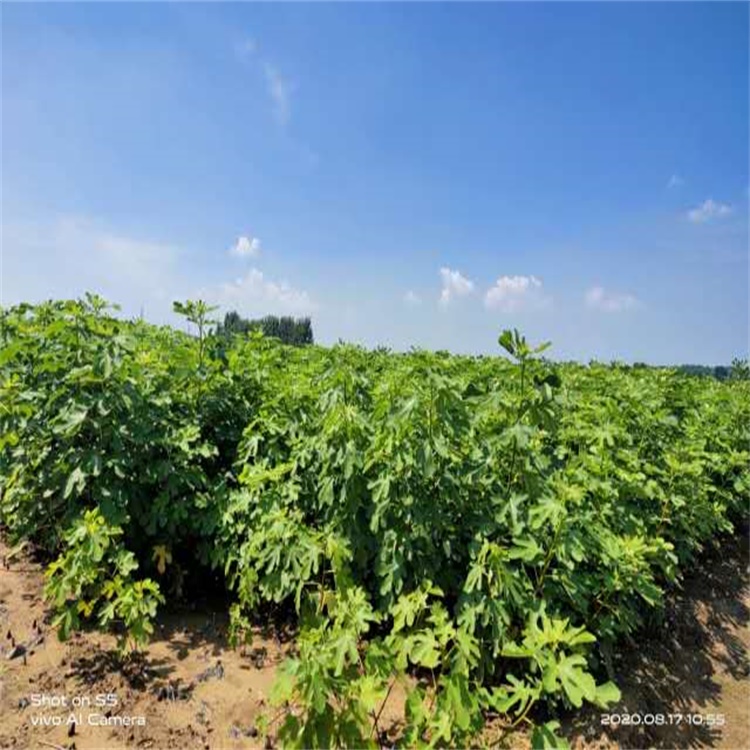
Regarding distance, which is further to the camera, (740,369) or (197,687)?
(740,369)

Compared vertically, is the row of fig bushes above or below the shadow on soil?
above

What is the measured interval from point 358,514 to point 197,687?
48.7 inches

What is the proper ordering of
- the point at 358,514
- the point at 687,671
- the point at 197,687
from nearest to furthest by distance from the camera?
the point at 197,687, the point at 358,514, the point at 687,671

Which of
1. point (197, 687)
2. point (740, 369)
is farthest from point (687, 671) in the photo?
point (740, 369)

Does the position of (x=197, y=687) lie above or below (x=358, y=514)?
below

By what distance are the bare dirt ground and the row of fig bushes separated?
0.18 metres

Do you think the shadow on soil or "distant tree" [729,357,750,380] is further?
"distant tree" [729,357,750,380]

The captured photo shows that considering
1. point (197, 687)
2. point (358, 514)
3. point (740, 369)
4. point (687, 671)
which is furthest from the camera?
point (740, 369)

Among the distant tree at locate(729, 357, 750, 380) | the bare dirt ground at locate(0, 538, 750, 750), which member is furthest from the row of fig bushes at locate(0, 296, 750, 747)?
the distant tree at locate(729, 357, 750, 380)

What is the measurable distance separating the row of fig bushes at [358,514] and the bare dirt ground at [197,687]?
0.60ft

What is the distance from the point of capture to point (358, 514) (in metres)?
2.95

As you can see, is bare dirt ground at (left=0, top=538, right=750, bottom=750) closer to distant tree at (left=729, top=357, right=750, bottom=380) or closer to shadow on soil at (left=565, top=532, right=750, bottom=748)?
shadow on soil at (left=565, top=532, right=750, bottom=748)

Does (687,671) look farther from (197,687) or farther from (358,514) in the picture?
(197,687)

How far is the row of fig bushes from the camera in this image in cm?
222
